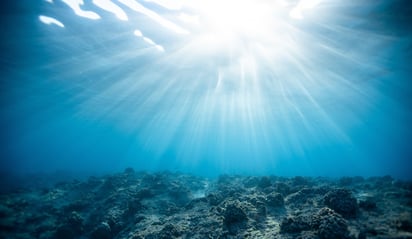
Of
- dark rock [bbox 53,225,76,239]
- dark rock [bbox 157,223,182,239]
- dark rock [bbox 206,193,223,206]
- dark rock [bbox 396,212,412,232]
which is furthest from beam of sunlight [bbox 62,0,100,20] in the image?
dark rock [bbox 396,212,412,232]

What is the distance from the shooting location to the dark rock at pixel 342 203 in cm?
529

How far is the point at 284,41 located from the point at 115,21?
1300 cm

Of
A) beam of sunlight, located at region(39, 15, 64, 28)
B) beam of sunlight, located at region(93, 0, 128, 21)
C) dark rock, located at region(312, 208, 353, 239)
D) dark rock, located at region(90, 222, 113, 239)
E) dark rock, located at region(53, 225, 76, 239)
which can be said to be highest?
beam of sunlight, located at region(39, 15, 64, 28)

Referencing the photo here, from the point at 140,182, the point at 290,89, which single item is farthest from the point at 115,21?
the point at 290,89

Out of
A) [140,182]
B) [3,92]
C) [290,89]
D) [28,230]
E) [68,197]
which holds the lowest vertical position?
[28,230]

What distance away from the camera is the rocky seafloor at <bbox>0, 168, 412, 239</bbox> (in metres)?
4.84

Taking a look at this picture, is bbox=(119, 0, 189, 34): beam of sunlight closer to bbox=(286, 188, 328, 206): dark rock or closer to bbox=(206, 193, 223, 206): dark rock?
bbox=(206, 193, 223, 206): dark rock

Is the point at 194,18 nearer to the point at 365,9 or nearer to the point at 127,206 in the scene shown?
the point at 365,9

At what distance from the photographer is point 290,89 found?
27.8 m

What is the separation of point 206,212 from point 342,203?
14.5ft

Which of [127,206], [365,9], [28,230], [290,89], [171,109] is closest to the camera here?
[28,230]

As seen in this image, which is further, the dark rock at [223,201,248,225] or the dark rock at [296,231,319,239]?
the dark rock at [223,201,248,225]

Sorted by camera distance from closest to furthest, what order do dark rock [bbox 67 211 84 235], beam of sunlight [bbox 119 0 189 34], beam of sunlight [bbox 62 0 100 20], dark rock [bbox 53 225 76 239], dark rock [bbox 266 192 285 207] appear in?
dark rock [bbox 266 192 285 207] → dark rock [bbox 53 225 76 239] → dark rock [bbox 67 211 84 235] → beam of sunlight [bbox 119 0 189 34] → beam of sunlight [bbox 62 0 100 20]

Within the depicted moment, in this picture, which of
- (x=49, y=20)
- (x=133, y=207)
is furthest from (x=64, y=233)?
(x=49, y=20)
